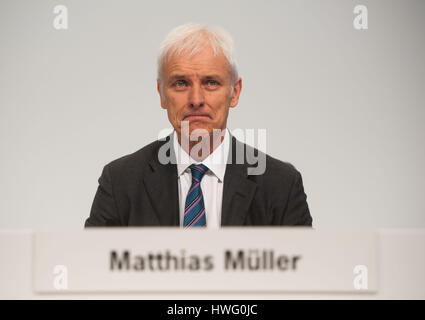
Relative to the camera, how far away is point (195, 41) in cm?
204

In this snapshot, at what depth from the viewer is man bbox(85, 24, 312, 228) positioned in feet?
6.54

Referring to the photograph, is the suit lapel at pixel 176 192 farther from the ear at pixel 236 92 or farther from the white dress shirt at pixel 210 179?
the ear at pixel 236 92

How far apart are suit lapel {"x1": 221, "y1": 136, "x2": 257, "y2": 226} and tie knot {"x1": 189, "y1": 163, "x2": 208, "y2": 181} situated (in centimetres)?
8

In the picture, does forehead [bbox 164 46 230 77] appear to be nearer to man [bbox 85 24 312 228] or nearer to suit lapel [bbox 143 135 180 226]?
man [bbox 85 24 312 228]

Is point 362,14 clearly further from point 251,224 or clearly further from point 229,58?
point 251,224

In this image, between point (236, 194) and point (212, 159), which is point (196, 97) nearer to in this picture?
point (212, 159)

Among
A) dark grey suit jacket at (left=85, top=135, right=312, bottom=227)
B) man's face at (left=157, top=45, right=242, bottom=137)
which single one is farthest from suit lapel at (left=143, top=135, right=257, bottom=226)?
man's face at (left=157, top=45, right=242, bottom=137)

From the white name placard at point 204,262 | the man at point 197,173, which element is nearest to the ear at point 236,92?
the man at point 197,173

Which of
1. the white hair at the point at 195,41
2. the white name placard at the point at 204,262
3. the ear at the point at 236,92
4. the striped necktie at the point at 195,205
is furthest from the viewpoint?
the ear at the point at 236,92

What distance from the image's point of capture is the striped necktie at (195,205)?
76.1 inches

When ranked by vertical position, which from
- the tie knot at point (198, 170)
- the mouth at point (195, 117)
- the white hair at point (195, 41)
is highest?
the white hair at point (195, 41)

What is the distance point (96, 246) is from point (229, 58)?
35.6 inches

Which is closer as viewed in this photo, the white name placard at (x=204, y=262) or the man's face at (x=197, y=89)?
the white name placard at (x=204, y=262)
